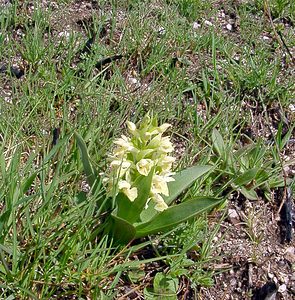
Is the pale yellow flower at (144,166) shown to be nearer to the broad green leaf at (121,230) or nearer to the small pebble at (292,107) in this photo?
the broad green leaf at (121,230)

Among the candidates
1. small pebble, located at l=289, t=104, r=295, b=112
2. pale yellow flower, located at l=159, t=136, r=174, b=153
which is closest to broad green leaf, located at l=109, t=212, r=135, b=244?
pale yellow flower, located at l=159, t=136, r=174, b=153

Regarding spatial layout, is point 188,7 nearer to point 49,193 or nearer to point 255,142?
point 255,142

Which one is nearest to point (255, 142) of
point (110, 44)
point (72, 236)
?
point (110, 44)

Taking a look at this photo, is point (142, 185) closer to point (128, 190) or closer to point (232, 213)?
point (128, 190)

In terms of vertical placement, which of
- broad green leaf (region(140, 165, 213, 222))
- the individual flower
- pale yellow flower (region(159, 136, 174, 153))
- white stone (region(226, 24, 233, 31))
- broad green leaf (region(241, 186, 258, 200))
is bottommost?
broad green leaf (region(241, 186, 258, 200))

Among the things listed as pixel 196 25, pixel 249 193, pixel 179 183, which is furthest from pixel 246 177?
pixel 196 25

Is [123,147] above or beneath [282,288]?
above

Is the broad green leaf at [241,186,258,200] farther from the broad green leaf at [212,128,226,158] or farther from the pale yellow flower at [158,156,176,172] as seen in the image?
the pale yellow flower at [158,156,176,172]
